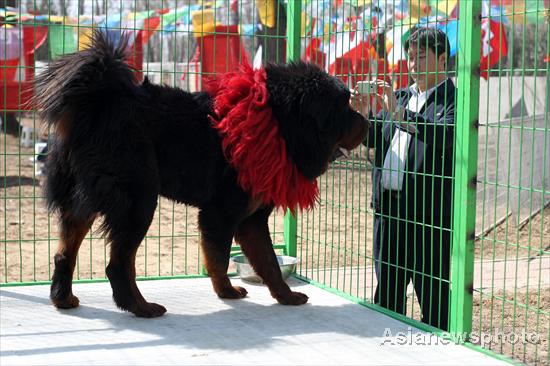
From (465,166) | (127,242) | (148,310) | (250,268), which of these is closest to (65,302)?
(148,310)

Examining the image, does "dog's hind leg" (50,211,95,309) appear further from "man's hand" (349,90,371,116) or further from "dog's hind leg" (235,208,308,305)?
"man's hand" (349,90,371,116)

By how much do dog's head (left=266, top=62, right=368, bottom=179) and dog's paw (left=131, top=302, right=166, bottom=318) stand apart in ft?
3.98

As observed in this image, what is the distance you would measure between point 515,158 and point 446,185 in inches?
226

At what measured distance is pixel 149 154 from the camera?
161 inches

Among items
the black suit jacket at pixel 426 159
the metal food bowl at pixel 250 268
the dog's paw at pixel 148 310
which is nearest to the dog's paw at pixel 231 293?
the metal food bowl at pixel 250 268

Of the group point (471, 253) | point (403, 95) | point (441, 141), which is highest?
point (403, 95)

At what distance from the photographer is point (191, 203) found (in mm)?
4453

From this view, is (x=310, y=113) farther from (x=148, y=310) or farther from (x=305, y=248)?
(x=305, y=248)

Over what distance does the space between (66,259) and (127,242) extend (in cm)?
51

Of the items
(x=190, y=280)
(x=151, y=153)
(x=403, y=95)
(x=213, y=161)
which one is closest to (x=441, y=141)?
(x=403, y=95)

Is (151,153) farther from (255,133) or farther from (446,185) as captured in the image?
(446,185)

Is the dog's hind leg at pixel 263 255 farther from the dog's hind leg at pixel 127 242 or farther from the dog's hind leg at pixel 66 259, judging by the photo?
the dog's hind leg at pixel 66 259

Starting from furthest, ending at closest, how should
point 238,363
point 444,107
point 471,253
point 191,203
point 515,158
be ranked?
1. point 515,158
2. point 191,203
3. point 444,107
4. point 471,253
5. point 238,363

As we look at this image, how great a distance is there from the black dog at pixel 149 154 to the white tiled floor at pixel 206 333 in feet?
0.60
